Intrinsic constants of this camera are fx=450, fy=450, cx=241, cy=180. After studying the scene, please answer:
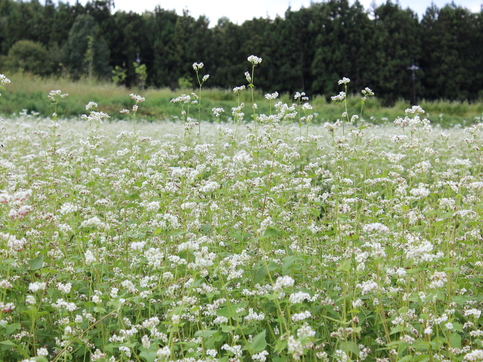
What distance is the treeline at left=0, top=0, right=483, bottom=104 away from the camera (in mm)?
40375

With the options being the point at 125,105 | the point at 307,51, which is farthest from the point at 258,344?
the point at 307,51

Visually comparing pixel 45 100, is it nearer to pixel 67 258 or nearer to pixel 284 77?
pixel 67 258

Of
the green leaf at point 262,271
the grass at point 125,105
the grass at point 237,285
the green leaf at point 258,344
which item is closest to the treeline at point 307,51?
the grass at point 125,105

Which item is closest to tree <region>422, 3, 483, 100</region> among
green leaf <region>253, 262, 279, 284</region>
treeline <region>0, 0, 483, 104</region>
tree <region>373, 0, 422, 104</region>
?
treeline <region>0, 0, 483, 104</region>

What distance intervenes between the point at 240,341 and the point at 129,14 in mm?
54298

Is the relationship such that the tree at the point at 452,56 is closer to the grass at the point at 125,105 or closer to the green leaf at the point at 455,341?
the grass at the point at 125,105

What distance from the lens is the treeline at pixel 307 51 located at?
4038 centimetres

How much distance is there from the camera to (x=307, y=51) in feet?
141

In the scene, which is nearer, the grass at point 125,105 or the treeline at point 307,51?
the grass at point 125,105

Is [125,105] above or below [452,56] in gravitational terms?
below

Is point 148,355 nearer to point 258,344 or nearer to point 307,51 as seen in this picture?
point 258,344

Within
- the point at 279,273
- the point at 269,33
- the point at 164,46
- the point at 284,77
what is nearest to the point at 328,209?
the point at 279,273

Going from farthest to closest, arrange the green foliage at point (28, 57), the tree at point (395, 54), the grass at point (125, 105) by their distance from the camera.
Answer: the green foliage at point (28, 57) → the tree at point (395, 54) → the grass at point (125, 105)

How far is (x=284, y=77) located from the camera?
41.6 m
